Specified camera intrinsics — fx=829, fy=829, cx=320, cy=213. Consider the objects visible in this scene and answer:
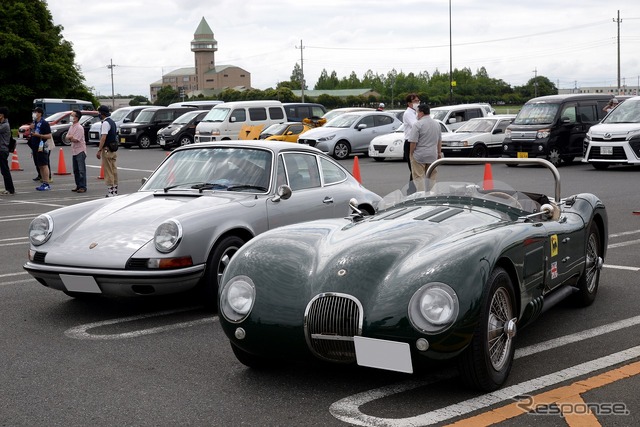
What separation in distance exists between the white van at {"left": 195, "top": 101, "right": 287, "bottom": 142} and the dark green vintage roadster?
2413cm

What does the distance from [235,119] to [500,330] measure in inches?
1011

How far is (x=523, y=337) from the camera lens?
5.81 metres

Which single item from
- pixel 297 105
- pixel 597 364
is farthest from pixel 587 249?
pixel 297 105

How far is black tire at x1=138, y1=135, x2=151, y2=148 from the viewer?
3503cm

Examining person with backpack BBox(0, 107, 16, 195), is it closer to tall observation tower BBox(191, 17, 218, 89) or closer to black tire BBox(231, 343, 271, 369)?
black tire BBox(231, 343, 271, 369)

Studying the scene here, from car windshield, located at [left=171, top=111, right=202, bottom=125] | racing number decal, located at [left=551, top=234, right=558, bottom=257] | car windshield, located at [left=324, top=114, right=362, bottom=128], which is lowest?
racing number decal, located at [left=551, top=234, right=558, bottom=257]

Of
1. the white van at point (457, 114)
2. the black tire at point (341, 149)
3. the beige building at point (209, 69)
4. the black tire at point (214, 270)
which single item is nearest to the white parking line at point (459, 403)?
the black tire at point (214, 270)

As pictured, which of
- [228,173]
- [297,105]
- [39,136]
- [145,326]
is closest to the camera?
[145,326]

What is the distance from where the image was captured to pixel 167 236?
6402mm

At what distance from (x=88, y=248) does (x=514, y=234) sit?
335 cm

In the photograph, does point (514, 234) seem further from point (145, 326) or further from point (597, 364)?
point (145, 326)

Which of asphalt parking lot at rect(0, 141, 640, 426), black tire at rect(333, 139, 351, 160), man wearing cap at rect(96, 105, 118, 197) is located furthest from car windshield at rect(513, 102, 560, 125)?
asphalt parking lot at rect(0, 141, 640, 426)

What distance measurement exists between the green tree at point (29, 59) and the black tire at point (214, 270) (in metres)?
54.9

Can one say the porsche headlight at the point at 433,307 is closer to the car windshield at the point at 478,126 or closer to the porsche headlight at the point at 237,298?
the porsche headlight at the point at 237,298
